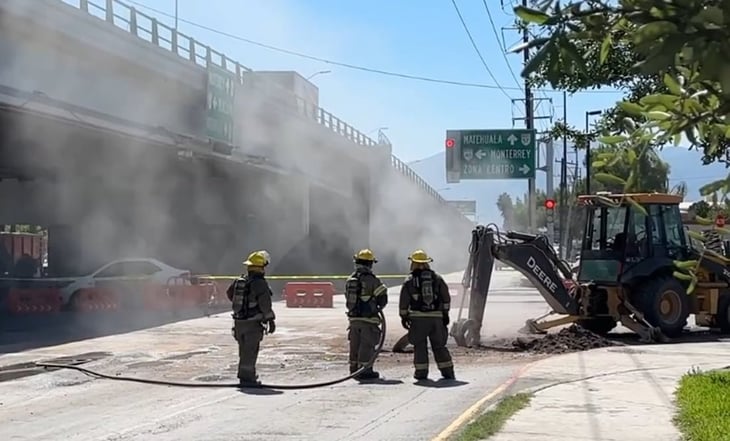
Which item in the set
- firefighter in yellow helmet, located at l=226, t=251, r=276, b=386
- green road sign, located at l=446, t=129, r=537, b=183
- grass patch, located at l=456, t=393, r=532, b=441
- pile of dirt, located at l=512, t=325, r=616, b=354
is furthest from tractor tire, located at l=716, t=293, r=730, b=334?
green road sign, located at l=446, t=129, r=537, b=183

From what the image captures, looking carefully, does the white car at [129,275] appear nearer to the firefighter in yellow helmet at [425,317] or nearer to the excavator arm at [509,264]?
the excavator arm at [509,264]

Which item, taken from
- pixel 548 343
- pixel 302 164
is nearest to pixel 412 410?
pixel 548 343

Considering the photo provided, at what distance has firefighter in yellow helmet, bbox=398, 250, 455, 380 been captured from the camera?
41.8ft

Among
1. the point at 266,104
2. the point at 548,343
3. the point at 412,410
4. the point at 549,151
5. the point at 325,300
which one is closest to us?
the point at 412,410

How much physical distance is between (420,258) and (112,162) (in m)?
20.7

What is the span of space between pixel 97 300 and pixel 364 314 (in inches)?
668

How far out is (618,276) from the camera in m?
18.2

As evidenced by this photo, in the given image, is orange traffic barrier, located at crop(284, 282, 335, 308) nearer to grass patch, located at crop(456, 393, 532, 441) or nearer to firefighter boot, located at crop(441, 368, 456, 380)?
firefighter boot, located at crop(441, 368, 456, 380)

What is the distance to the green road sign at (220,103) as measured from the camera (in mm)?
30281

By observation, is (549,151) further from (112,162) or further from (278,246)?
(112,162)

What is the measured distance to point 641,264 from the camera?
18.1 m

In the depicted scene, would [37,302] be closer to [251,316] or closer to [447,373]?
[251,316]

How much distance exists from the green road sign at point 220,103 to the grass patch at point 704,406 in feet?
67.8

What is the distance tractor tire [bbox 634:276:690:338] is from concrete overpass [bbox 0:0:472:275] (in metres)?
13.2
